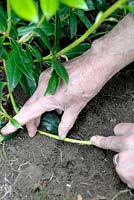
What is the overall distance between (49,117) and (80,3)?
2.46 feet

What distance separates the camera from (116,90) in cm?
161

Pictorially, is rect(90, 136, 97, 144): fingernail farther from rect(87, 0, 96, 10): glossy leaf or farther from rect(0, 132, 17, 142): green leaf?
rect(87, 0, 96, 10): glossy leaf

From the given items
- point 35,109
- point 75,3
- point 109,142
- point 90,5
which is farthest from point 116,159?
point 75,3

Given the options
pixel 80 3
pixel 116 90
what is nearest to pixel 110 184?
pixel 116 90

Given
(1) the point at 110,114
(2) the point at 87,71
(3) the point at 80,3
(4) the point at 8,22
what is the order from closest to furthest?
(3) the point at 80,3 → (4) the point at 8,22 → (2) the point at 87,71 → (1) the point at 110,114

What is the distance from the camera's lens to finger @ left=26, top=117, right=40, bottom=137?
1420 millimetres

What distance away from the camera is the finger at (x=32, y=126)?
4.66 feet

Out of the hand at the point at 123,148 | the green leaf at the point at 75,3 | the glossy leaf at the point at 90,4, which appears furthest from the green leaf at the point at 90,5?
the green leaf at the point at 75,3

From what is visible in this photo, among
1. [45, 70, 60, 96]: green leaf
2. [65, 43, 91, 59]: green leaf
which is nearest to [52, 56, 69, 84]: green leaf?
[45, 70, 60, 96]: green leaf

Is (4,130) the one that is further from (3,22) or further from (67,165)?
(3,22)

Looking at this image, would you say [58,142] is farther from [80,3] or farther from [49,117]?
[80,3]

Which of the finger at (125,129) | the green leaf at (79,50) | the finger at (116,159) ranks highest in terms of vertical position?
the green leaf at (79,50)

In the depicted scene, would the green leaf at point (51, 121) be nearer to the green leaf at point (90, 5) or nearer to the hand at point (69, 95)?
the hand at point (69, 95)

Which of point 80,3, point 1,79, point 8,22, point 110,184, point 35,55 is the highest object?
point 80,3
